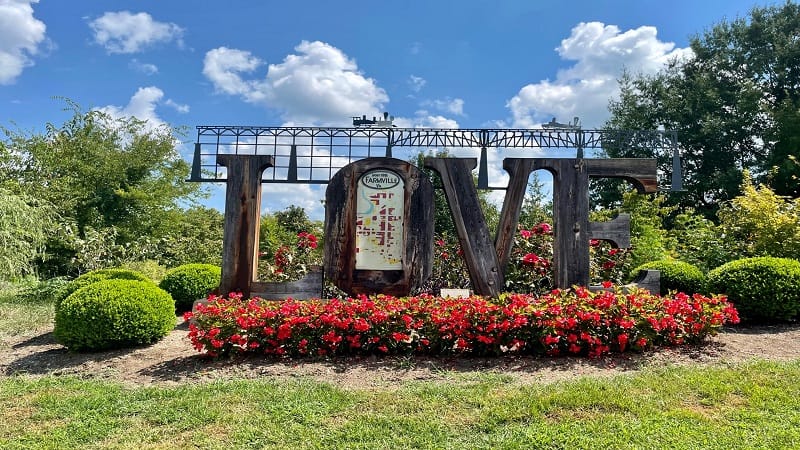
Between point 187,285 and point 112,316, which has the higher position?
point 187,285

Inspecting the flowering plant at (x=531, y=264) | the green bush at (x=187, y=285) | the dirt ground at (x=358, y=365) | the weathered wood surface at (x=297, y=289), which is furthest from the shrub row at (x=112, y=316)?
the flowering plant at (x=531, y=264)

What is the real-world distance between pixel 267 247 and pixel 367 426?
34.8 ft

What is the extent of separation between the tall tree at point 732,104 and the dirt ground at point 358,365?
14.4 m

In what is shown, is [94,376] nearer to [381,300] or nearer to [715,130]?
[381,300]

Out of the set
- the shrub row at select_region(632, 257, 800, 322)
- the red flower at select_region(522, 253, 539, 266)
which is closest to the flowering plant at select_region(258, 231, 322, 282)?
the red flower at select_region(522, 253, 539, 266)

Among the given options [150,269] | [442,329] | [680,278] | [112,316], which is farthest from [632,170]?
[150,269]

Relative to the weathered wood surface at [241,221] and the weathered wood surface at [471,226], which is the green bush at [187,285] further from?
the weathered wood surface at [471,226]

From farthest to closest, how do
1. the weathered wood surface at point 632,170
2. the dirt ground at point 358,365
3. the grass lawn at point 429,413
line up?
the weathered wood surface at point 632,170, the dirt ground at point 358,365, the grass lawn at point 429,413

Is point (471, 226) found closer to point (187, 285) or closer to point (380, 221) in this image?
point (380, 221)

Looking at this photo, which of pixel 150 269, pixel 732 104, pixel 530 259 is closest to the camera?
pixel 530 259

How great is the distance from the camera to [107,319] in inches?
189

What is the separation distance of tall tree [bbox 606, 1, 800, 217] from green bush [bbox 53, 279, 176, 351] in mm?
16771

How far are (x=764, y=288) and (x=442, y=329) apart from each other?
4.02m

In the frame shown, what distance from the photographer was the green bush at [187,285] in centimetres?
771
